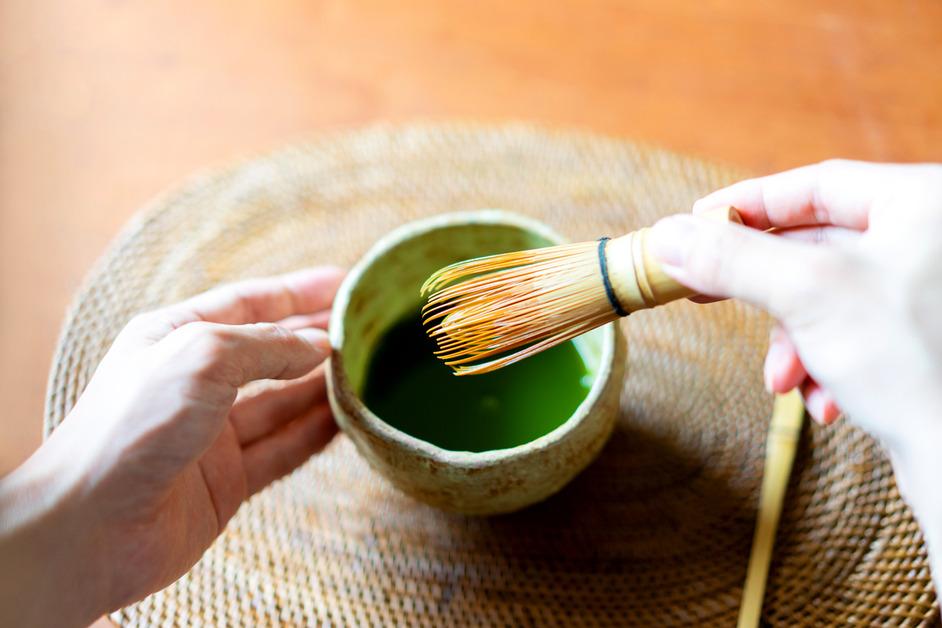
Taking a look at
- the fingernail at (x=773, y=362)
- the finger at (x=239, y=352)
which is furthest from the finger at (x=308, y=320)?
the fingernail at (x=773, y=362)

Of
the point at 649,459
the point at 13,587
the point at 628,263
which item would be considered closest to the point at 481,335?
the point at 628,263

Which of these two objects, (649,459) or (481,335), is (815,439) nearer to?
(649,459)

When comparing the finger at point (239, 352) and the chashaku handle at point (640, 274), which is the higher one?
the chashaku handle at point (640, 274)

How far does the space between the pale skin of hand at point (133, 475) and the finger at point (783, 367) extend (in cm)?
34

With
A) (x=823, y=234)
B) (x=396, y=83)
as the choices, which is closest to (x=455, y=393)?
(x=823, y=234)

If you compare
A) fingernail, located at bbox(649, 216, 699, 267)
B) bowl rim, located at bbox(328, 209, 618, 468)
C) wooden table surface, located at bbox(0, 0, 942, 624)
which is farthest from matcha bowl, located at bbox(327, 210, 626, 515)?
wooden table surface, located at bbox(0, 0, 942, 624)

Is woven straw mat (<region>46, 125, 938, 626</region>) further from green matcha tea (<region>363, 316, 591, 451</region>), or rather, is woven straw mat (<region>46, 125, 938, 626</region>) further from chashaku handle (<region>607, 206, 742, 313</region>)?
chashaku handle (<region>607, 206, 742, 313</region>)

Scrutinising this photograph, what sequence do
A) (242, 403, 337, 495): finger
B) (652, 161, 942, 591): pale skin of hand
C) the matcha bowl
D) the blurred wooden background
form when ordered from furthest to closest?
the blurred wooden background → (242, 403, 337, 495): finger → the matcha bowl → (652, 161, 942, 591): pale skin of hand

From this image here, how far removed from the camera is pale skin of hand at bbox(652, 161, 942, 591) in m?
0.44

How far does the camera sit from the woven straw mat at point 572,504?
64 cm

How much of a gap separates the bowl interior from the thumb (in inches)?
4.9

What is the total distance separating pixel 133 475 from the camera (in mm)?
518

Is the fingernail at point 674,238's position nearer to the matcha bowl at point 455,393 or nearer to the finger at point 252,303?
the matcha bowl at point 455,393

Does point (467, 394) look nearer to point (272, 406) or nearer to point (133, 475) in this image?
point (272, 406)
